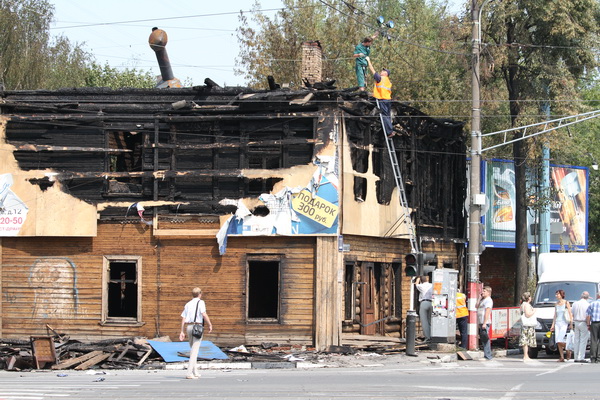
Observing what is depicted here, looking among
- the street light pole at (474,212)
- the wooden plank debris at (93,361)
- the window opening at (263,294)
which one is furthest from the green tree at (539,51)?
the wooden plank debris at (93,361)

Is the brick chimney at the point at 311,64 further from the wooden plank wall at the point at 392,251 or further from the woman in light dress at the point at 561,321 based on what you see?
the woman in light dress at the point at 561,321

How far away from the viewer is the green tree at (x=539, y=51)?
32.9 m

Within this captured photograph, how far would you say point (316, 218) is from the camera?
25.5 meters

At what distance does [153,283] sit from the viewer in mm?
26484

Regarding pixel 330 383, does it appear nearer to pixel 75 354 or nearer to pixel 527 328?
pixel 75 354

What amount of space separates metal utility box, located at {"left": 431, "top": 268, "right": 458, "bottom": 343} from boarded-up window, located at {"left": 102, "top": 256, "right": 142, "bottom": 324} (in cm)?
803

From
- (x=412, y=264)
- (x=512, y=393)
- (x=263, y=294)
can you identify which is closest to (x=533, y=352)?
(x=412, y=264)

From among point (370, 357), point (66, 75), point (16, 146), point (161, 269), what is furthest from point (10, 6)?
point (370, 357)

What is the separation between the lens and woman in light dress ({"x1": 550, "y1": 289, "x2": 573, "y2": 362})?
24.1m

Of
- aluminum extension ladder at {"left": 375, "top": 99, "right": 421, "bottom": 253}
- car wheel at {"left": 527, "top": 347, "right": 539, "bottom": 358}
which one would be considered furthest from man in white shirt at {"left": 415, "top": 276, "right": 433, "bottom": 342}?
car wheel at {"left": 527, "top": 347, "right": 539, "bottom": 358}

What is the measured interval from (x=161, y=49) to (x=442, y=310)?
41.0 feet

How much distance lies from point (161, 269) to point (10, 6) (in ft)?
94.3

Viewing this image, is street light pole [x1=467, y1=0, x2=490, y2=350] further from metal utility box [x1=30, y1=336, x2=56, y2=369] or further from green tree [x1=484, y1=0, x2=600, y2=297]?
metal utility box [x1=30, y1=336, x2=56, y2=369]

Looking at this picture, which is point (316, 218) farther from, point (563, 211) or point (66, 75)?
point (66, 75)
